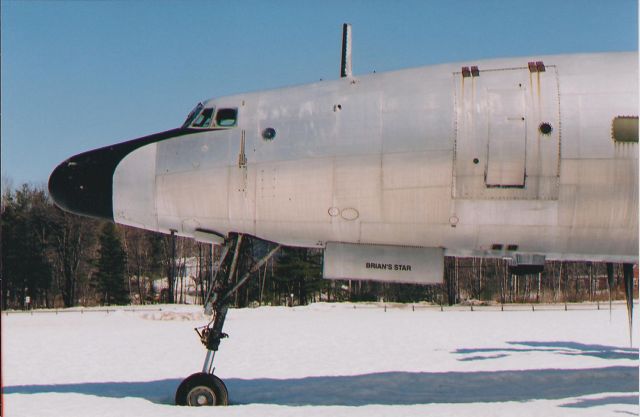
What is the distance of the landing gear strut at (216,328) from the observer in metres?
11.5

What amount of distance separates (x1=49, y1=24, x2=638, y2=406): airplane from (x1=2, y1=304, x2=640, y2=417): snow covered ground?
7.59 feet

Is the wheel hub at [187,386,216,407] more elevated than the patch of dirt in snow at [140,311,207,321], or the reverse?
the wheel hub at [187,386,216,407]

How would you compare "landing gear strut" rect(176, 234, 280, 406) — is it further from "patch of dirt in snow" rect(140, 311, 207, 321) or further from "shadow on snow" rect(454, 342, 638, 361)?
"patch of dirt in snow" rect(140, 311, 207, 321)

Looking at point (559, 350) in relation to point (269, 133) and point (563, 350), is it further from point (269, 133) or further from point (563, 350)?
point (269, 133)

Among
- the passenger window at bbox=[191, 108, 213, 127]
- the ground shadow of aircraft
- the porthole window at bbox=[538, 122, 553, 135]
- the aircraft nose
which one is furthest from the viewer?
the ground shadow of aircraft

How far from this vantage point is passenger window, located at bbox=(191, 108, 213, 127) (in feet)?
39.2

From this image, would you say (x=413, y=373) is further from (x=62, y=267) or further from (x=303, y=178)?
(x=62, y=267)

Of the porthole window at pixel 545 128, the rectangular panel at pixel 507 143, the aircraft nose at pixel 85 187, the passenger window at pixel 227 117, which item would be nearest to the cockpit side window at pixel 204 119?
the passenger window at pixel 227 117

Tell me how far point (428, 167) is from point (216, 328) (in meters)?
4.52

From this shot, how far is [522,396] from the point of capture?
1307 centimetres

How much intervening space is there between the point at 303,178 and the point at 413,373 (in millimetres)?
8208

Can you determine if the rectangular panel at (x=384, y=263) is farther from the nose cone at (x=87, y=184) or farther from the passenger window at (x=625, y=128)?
the nose cone at (x=87, y=184)

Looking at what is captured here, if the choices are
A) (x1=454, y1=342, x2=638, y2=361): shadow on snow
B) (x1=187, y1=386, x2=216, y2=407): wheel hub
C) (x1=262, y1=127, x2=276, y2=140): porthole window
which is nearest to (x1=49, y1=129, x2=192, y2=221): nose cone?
(x1=262, y1=127, x2=276, y2=140): porthole window

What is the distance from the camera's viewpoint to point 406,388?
14688mm
